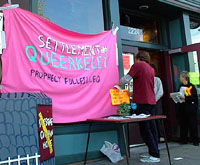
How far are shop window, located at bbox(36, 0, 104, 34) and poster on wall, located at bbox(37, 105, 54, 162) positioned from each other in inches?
89.2

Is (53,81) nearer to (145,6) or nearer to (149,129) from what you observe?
(149,129)

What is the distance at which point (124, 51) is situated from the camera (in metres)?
5.76

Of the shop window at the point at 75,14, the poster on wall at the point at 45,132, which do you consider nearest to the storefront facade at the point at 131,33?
the shop window at the point at 75,14

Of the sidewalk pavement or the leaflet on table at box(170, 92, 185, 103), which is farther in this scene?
the leaflet on table at box(170, 92, 185, 103)

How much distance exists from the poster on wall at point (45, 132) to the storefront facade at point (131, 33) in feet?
4.52

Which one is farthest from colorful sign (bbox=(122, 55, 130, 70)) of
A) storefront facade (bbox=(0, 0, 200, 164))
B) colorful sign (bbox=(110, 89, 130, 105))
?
colorful sign (bbox=(110, 89, 130, 105))

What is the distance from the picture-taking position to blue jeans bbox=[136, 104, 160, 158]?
4095 mm

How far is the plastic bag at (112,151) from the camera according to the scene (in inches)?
167

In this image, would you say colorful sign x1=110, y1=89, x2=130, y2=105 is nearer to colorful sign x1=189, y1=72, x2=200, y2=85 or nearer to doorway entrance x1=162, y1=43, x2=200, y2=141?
doorway entrance x1=162, y1=43, x2=200, y2=141

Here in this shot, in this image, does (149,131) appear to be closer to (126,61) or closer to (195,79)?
(126,61)

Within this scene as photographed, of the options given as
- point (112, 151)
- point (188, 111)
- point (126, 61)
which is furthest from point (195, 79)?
point (112, 151)

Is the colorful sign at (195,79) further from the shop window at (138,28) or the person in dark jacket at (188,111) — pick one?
the shop window at (138,28)

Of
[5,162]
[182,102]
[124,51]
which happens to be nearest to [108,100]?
[124,51]

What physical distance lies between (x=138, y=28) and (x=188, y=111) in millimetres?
2345
